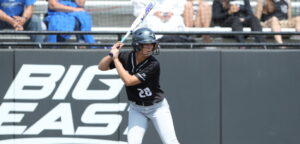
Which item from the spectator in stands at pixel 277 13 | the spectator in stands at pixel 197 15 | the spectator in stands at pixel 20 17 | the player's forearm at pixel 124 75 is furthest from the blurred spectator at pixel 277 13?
the player's forearm at pixel 124 75

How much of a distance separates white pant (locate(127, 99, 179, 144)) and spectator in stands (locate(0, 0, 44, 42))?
2.46m

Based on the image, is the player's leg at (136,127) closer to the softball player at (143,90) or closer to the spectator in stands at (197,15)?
the softball player at (143,90)

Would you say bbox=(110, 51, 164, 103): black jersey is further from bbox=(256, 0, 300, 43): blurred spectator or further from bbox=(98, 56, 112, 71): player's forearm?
bbox=(256, 0, 300, 43): blurred spectator

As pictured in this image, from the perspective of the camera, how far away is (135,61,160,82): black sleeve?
663 centimetres

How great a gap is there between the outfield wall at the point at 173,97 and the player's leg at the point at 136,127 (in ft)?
4.64

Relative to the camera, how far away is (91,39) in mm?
8938

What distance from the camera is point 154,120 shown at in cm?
683

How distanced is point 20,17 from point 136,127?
287 cm

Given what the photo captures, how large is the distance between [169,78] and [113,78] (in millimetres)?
732

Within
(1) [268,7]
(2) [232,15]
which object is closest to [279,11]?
(1) [268,7]

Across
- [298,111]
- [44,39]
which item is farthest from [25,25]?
[298,111]

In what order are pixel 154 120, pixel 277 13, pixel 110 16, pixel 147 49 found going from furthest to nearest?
pixel 277 13
pixel 110 16
pixel 154 120
pixel 147 49

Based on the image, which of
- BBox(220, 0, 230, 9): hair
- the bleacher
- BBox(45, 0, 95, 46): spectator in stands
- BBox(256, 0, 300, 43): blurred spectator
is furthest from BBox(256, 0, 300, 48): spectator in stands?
BBox(45, 0, 95, 46): spectator in stands

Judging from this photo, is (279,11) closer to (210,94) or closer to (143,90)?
(210,94)
